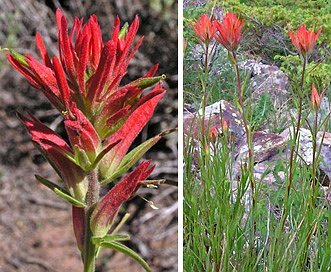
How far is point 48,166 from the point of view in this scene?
1.32 metres

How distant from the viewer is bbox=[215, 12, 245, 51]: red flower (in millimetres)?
767

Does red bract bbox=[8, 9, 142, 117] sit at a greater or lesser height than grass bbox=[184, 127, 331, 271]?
greater

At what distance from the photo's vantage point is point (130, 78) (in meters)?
1.16

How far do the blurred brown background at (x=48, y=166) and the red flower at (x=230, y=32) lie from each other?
30 centimetres

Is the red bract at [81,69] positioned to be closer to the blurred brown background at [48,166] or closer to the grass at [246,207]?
the grass at [246,207]

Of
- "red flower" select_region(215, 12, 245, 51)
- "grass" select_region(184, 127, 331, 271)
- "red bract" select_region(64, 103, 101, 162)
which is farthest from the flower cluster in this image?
"red bract" select_region(64, 103, 101, 162)

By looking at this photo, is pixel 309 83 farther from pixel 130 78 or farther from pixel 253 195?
pixel 130 78

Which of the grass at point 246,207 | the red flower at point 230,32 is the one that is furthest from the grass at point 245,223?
the red flower at point 230,32

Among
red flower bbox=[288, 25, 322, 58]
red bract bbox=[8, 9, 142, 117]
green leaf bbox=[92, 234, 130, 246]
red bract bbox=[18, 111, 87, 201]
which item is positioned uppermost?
red flower bbox=[288, 25, 322, 58]

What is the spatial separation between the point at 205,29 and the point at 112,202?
1.04 feet

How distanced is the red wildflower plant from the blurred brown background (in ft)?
1.50

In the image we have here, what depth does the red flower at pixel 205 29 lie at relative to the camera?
0.78 m

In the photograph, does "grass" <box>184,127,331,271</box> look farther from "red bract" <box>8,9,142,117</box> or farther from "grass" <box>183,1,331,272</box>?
"red bract" <box>8,9,142,117</box>

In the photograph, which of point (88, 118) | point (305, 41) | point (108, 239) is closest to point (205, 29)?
point (305, 41)
